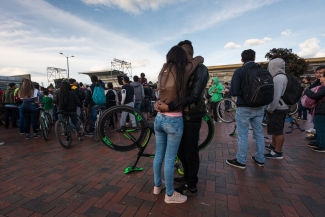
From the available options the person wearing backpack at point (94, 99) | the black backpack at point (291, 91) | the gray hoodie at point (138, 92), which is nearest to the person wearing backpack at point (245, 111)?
the black backpack at point (291, 91)

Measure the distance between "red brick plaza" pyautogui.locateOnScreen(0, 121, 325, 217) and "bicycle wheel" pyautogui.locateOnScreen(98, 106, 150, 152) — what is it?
52 centimetres

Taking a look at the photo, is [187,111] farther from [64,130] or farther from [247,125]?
[64,130]

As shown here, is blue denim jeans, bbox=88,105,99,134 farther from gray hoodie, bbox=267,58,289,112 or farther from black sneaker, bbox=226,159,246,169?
gray hoodie, bbox=267,58,289,112

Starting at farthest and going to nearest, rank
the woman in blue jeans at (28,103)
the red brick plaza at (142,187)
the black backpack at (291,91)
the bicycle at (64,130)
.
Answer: the woman in blue jeans at (28,103), the bicycle at (64,130), the black backpack at (291,91), the red brick plaza at (142,187)

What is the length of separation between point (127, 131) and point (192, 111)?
121 cm

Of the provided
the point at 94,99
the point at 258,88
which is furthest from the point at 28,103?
the point at 258,88

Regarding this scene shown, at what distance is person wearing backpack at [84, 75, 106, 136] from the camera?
504 cm

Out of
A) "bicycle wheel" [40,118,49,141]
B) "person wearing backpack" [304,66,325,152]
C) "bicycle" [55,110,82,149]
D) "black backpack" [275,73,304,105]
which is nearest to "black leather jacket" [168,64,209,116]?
"black backpack" [275,73,304,105]

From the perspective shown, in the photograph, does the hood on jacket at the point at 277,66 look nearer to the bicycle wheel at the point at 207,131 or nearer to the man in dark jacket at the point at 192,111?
the bicycle wheel at the point at 207,131

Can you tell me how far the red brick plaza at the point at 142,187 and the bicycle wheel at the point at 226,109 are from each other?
2.18 metres

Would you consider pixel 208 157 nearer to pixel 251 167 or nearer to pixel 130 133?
pixel 251 167

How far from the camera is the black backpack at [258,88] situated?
8.49 feet

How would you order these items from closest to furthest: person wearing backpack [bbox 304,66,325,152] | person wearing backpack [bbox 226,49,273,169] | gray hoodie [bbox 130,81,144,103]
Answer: person wearing backpack [bbox 226,49,273,169], person wearing backpack [bbox 304,66,325,152], gray hoodie [bbox 130,81,144,103]

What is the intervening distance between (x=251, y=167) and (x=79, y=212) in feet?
8.91
